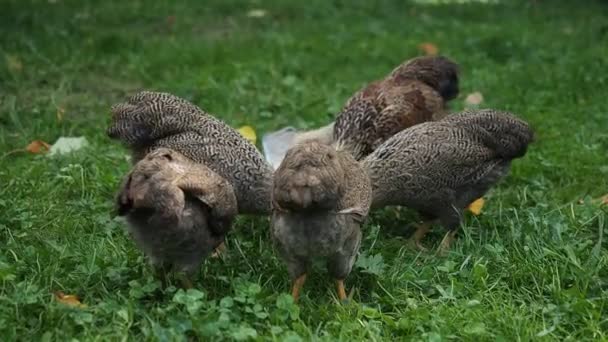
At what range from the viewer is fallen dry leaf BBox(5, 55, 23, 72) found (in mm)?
7483

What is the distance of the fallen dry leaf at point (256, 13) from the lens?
10.8 metres

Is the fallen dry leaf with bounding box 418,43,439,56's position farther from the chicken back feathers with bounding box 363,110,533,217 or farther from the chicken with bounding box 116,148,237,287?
the chicken with bounding box 116,148,237,287

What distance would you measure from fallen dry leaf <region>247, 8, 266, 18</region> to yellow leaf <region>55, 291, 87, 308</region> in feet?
23.9

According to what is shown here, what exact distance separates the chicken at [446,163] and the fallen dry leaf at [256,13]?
600 cm

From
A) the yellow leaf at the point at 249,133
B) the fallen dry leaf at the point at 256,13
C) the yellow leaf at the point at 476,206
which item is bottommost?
the fallen dry leaf at the point at 256,13

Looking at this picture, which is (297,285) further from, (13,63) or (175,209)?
(13,63)

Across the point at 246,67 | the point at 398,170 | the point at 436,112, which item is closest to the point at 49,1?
the point at 246,67

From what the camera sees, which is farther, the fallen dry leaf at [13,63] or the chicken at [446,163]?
the fallen dry leaf at [13,63]

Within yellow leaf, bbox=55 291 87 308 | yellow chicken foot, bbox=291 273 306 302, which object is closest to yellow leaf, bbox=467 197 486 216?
yellow chicken foot, bbox=291 273 306 302

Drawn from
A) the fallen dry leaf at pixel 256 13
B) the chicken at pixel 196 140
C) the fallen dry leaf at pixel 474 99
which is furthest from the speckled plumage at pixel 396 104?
the fallen dry leaf at pixel 256 13

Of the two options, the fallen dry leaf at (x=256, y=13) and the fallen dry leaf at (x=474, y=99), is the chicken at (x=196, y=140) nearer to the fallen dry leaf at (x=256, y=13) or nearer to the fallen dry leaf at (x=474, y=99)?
the fallen dry leaf at (x=474, y=99)

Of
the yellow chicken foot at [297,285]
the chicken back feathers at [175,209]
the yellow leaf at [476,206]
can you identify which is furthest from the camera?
the yellow leaf at [476,206]

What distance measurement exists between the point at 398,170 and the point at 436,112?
1250 mm

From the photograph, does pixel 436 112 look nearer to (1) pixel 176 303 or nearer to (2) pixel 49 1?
(1) pixel 176 303
